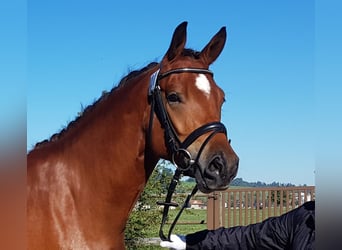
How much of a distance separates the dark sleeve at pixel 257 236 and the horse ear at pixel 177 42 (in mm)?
1271

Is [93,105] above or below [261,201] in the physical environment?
above

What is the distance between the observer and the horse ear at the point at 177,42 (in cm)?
258

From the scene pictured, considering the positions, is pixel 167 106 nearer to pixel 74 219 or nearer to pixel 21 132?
pixel 74 219

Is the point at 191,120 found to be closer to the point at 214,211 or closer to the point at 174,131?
the point at 174,131

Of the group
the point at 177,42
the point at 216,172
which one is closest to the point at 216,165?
the point at 216,172

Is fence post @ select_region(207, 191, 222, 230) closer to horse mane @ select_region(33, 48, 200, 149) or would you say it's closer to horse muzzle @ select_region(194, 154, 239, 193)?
horse mane @ select_region(33, 48, 200, 149)

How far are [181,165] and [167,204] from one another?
37 cm

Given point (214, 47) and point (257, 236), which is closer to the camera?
point (214, 47)

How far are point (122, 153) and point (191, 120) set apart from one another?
428 mm

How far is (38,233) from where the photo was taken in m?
A: 2.16

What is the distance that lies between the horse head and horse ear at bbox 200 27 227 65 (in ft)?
0.52

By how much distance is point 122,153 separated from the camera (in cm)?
249

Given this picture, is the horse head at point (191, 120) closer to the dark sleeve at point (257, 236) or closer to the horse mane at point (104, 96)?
the horse mane at point (104, 96)

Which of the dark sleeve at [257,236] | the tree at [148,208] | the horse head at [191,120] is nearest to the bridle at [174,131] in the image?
the horse head at [191,120]
